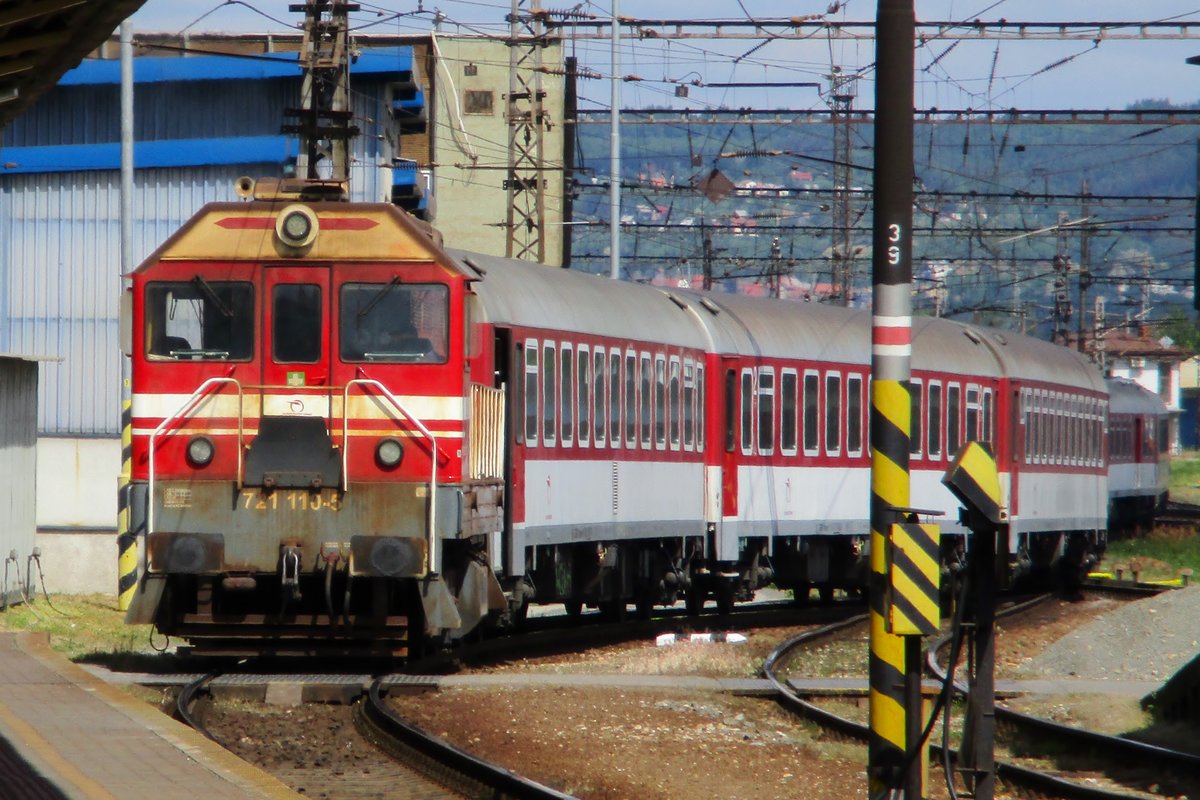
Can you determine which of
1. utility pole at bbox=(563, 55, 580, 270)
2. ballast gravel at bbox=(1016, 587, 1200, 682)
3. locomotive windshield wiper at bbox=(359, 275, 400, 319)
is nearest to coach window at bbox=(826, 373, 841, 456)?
ballast gravel at bbox=(1016, 587, 1200, 682)

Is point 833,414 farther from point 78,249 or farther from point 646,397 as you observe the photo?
point 78,249

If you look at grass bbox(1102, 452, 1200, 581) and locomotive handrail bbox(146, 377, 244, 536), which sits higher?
locomotive handrail bbox(146, 377, 244, 536)

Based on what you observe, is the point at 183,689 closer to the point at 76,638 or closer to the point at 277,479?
the point at 277,479

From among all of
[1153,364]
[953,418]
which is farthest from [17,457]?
[1153,364]

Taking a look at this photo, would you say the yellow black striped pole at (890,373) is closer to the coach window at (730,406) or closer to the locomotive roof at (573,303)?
the locomotive roof at (573,303)

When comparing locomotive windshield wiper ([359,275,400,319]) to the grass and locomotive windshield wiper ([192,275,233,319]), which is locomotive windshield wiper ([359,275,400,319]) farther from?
the grass

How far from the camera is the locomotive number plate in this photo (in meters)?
14.3

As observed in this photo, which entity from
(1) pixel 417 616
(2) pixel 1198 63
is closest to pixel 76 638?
(1) pixel 417 616

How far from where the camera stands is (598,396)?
18.9m

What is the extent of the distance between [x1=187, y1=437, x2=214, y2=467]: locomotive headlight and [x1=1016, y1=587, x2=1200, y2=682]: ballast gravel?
26.3 feet

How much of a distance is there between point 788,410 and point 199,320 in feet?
33.1

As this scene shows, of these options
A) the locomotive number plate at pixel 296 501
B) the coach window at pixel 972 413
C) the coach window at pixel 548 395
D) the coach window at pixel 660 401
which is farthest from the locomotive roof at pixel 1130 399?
the locomotive number plate at pixel 296 501

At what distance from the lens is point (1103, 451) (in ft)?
110

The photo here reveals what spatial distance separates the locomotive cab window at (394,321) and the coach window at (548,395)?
2.82 m
